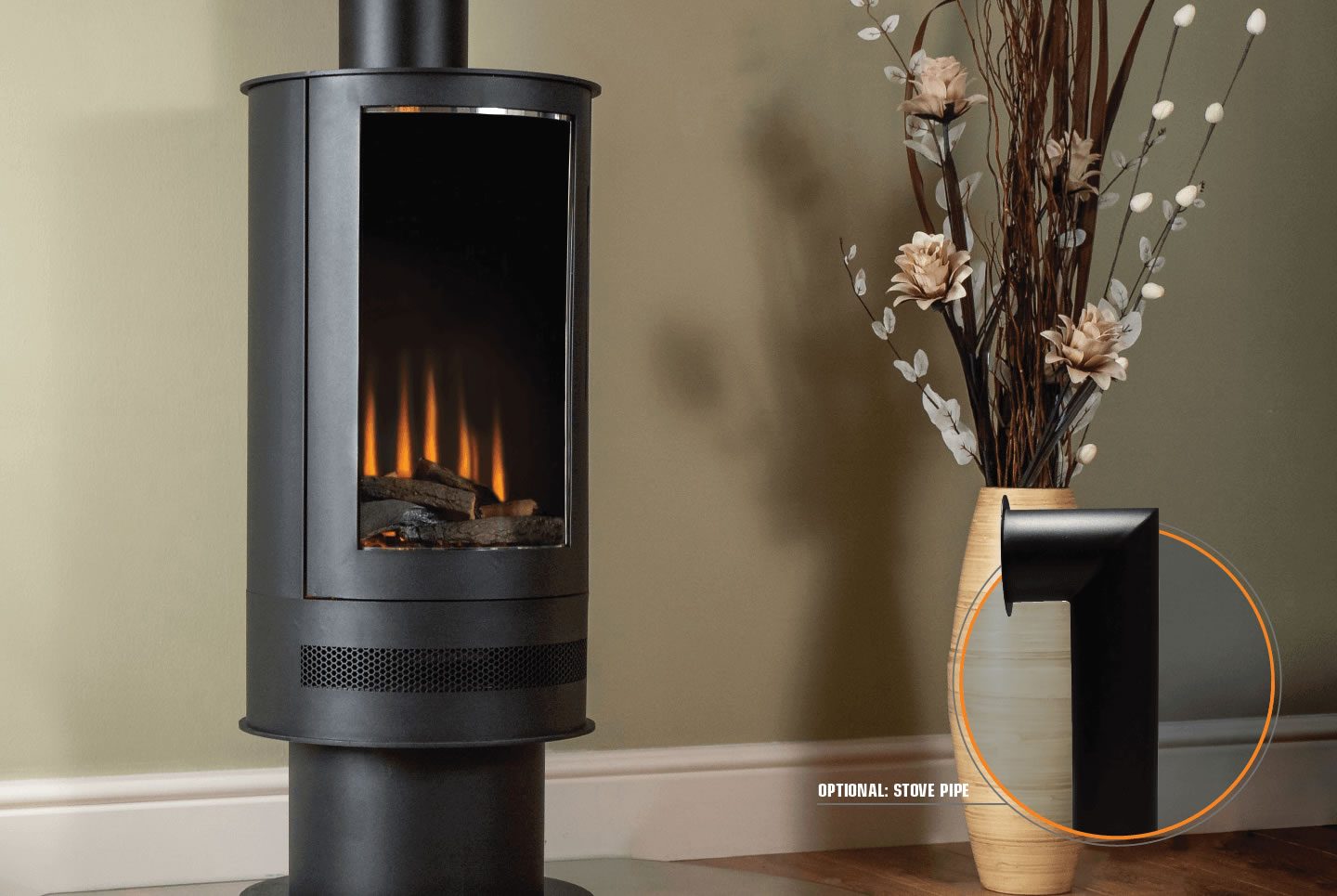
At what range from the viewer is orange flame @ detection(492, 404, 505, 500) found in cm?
183

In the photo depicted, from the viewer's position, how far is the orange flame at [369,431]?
1762 mm

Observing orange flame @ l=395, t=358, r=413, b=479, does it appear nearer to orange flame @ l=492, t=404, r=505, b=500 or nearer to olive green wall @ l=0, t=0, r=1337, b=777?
orange flame @ l=492, t=404, r=505, b=500

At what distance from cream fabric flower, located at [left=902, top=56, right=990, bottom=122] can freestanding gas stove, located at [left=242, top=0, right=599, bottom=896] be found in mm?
542

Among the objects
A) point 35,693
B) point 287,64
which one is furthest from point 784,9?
point 35,693

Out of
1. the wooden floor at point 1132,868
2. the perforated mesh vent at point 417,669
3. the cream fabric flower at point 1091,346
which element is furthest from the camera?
the wooden floor at point 1132,868

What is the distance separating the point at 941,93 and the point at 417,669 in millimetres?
1102

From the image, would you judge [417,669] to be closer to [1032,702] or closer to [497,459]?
[497,459]

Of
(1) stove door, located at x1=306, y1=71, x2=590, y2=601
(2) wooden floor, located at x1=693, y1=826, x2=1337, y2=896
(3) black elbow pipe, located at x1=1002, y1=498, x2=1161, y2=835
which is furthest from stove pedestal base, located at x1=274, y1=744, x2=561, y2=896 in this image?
(3) black elbow pipe, located at x1=1002, y1=498, x2=1161, y2=835

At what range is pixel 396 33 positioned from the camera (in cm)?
Result: 180

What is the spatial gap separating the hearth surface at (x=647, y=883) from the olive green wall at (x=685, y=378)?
0.18 meters

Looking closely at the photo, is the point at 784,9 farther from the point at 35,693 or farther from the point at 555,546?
the point at 35,693

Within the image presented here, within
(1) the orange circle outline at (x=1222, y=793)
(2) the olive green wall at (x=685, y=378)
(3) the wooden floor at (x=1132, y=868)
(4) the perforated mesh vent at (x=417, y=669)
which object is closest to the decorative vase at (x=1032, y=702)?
(1) the orange circle outline at (x=1222, y=793)

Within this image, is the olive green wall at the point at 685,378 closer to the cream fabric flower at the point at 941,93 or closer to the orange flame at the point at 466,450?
the cream fabric flower at the point at 941,93

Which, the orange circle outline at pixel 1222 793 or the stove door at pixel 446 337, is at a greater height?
the stove door at pixel 446 337
